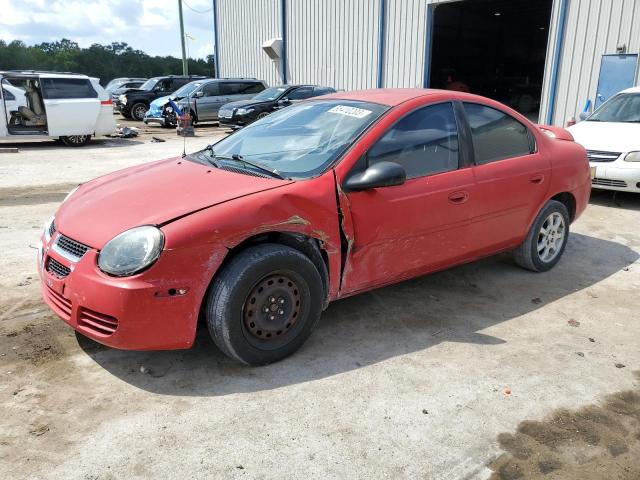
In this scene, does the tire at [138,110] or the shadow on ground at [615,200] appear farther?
the tire at [138,110]

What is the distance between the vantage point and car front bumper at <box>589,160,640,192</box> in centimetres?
724

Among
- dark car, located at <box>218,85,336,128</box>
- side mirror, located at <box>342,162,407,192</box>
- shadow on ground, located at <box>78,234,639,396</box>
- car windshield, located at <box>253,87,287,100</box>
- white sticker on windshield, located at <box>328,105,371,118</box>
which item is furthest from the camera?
car windshield, located at <box>253,87,287,100</box>

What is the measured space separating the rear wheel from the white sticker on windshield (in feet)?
61.3

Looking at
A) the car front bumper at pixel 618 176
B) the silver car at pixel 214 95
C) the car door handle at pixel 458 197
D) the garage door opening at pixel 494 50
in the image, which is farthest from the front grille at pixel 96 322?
the garage door opening at pixel 494 50

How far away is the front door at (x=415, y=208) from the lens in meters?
3.46

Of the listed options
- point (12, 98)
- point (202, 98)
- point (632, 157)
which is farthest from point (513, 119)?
point (202, 98)

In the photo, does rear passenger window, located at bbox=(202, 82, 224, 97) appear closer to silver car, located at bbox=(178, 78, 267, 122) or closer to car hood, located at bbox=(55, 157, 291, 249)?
silver car, located at bbox=(178, 78, 267, 122)

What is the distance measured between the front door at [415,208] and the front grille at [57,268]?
63.9 inches

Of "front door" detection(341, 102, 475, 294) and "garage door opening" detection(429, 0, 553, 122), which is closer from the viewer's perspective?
"front door" detection(341, 102, 475, 294)

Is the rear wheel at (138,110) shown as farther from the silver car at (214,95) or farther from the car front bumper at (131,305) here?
the car front bumper at (131,305)

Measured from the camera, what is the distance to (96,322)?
2873mm

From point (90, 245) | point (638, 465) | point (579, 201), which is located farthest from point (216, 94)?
point (638, 465)

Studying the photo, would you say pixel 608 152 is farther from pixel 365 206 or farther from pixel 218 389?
pixel 218 389

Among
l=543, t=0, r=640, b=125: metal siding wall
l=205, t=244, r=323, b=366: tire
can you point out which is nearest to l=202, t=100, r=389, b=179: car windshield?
l=205, t=244, r=323, b=366: tire
